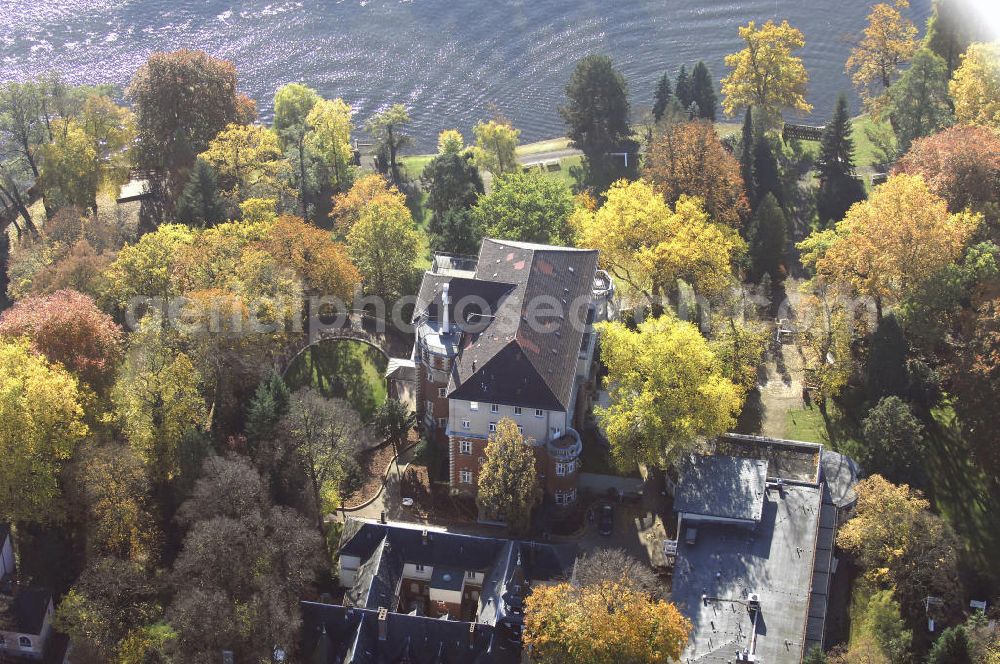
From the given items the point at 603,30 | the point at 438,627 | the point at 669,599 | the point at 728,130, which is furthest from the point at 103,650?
the point at 603,30

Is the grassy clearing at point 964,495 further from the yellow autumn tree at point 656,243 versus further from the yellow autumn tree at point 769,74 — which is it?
the yellow autumn tree at point 769,74

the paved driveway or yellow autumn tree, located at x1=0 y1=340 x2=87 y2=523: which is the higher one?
yellow autumn tree, located at x1=0 y1=340 x2=87 y2=523

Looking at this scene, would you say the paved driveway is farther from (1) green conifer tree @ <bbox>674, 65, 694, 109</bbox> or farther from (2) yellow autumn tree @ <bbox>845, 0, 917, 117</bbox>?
(2) yellow autumn tree @ <bbox>845, 0, 917, 117</bbox>

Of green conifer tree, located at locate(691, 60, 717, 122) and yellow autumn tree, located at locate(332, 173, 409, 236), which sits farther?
green conifer tree, located at locate(691, 60, 717, 122)

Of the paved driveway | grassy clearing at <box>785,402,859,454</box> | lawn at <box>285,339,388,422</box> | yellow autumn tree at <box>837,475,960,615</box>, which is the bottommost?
the paved driveway

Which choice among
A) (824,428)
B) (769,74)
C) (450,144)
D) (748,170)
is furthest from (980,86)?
(450,144)

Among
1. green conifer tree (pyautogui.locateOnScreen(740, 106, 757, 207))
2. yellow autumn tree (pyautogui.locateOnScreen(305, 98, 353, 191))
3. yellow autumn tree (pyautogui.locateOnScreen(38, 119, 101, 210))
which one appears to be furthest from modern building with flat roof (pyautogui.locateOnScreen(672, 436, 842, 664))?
yellow autumn tree (pyautogui.locateOnScreen(38, 119, 101, 210))
